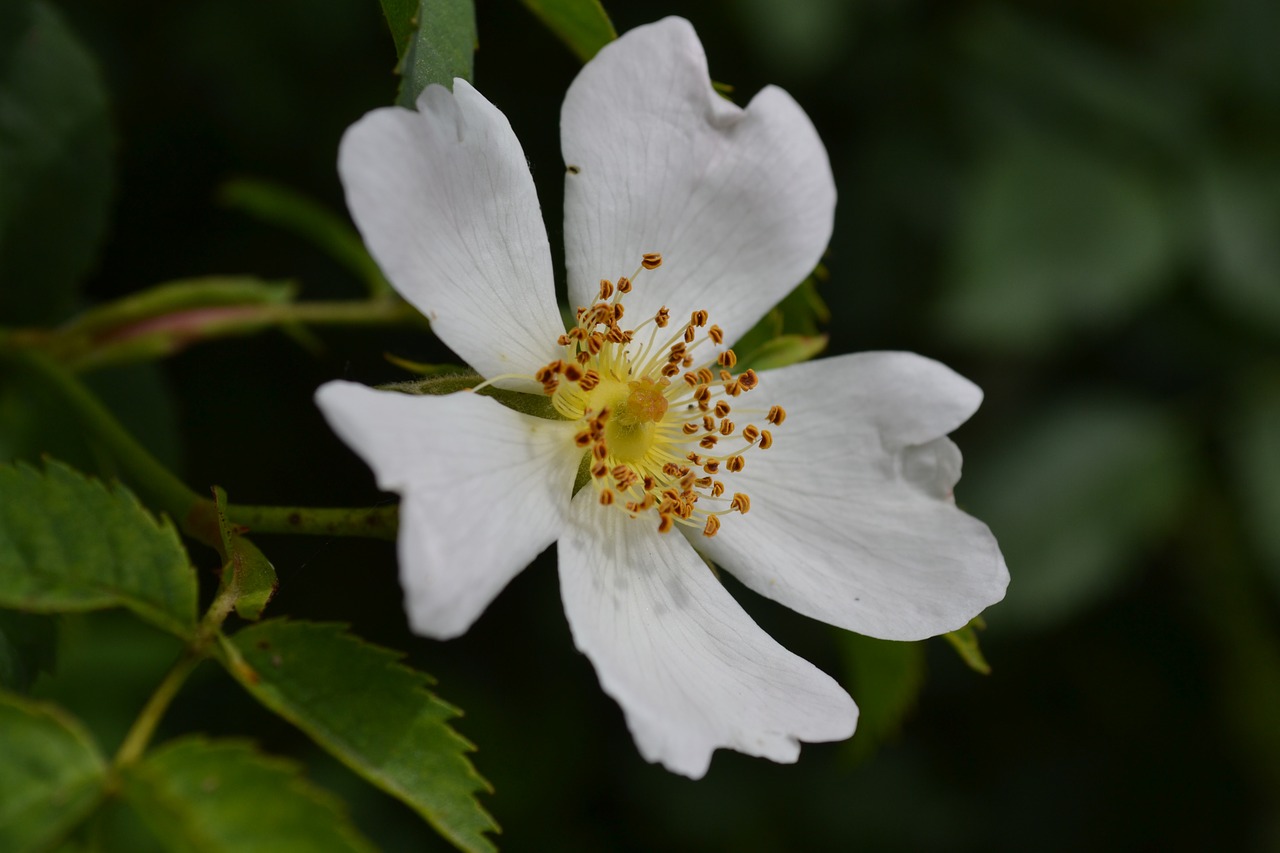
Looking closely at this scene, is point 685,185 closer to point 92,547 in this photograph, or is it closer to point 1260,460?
point 92,547

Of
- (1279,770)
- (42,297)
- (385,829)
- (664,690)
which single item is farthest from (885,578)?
(1279,770)

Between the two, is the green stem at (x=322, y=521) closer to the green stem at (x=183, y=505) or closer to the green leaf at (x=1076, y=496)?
the green stem at (x=183, y=505)

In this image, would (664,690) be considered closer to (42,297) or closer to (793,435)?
(793,435)

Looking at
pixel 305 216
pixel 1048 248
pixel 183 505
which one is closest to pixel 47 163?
pixel 305 216

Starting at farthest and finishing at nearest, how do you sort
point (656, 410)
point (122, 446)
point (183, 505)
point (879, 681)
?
1. point (879, 681)
2. point (656, 410)
3. point (122, 446)
4. point (183, 505)

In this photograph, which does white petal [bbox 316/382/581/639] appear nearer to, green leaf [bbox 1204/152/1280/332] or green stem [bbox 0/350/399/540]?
green stem [bbox 0/350/399/540]

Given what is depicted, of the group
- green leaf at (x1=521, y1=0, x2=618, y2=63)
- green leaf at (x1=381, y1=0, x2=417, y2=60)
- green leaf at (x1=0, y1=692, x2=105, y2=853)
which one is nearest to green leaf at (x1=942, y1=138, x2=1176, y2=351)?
green leaf at (x1=521, y1=0, x2=618, y2=63)

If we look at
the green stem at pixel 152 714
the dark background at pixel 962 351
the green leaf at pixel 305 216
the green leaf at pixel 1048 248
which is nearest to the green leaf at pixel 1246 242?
the dark background at pixel 962 351
